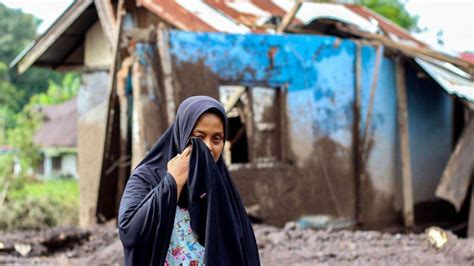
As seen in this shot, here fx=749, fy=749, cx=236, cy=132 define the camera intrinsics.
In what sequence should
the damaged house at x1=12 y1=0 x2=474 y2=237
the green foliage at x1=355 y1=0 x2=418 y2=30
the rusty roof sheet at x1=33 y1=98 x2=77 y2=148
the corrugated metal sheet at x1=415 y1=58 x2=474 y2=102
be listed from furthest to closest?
the rusty roof sheet at x1=33 y1=98 x2=77 y2=148, the green foliage at x1=355 y1=0 x2=418 y2=30, the corrugated metal sheet at x1=415 y1=58 x2=474 y2=102, the damaged house at x1=12 y1=0 x2=474 y2=237

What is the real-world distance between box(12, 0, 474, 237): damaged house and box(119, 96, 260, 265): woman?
491 cm

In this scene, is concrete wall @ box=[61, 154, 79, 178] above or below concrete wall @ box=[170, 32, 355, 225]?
below

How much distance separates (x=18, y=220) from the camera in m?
12.1

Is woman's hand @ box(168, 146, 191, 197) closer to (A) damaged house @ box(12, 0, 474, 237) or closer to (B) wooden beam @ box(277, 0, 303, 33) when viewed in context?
(A) damaged house @ box(12, 0, 474, 237)

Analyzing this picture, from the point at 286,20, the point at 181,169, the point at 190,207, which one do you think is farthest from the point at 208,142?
the point at 286,20

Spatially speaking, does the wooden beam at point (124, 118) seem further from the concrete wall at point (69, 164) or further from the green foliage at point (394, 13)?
the concrete wall at point (69, 164)

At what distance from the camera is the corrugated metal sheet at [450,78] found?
9.34 m

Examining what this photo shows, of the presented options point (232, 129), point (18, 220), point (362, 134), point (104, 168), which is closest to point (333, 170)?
point (362, 134)

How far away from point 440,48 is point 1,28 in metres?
35.4

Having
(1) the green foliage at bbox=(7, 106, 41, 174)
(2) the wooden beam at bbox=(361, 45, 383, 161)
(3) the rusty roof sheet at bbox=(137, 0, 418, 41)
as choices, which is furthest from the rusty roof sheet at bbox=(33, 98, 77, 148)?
(2) the wooden beam at bbox=(361, 45, 383, 161)

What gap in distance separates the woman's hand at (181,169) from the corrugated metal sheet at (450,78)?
7032mm

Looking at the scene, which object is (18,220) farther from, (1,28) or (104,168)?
(1,28)

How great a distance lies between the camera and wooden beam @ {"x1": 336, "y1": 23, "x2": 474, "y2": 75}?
9.05m

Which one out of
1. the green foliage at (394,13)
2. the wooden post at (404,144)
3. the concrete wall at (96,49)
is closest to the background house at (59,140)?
the green foliage at (394,13)
